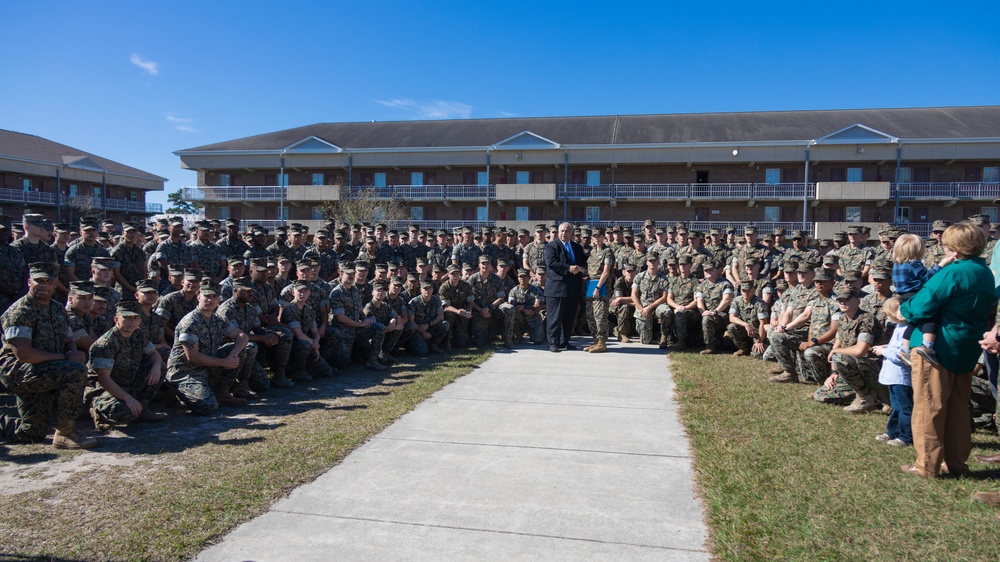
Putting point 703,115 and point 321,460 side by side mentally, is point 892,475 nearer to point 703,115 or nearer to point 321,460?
point 321,460

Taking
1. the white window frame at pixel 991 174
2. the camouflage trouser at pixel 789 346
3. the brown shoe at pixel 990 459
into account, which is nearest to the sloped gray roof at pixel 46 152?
the camouflage trouser at pixel 789 346

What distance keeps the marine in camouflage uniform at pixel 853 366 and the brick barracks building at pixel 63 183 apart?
4955 cm

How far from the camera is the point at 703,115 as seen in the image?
4431 centimetres

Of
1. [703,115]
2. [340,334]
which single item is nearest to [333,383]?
[340,334]

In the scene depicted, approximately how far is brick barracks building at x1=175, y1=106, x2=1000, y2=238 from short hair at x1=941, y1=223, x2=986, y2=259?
3620 cm

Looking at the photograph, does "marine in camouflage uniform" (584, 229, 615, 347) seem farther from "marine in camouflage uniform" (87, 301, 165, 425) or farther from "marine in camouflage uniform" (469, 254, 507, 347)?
"marine in camouflage uniform" (87, 301, 165, 425)

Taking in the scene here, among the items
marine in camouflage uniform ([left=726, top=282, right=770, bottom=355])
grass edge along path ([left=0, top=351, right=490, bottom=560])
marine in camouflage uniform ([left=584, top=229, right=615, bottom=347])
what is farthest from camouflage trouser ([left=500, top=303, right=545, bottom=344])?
grass edge along path ([left=0, top=351, right=490, bottom=560])

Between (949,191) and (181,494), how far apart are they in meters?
45.5

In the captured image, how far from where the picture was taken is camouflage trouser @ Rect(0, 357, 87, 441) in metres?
5.48

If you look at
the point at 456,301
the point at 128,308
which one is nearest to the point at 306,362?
the point at 128,308

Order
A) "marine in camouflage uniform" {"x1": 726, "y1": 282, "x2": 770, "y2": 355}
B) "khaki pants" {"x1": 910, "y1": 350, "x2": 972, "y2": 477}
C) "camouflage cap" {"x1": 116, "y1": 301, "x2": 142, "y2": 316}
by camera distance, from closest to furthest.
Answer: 1. "khaki pants" {"x1": 910, "y1": 350, "x2": 972, "y2": 477}
2. "camouflage cap" {"x1": 116, "y1": 301, "x2": 142, "y2": 316}
3. "marine in camouflage uniform" {"x1": 726, "y1": 282, "x2": 770, "y2": 355}

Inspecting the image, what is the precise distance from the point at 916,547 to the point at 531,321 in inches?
326

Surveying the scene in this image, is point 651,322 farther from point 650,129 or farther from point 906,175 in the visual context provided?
point 906,175

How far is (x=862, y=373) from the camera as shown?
673 centimetres
